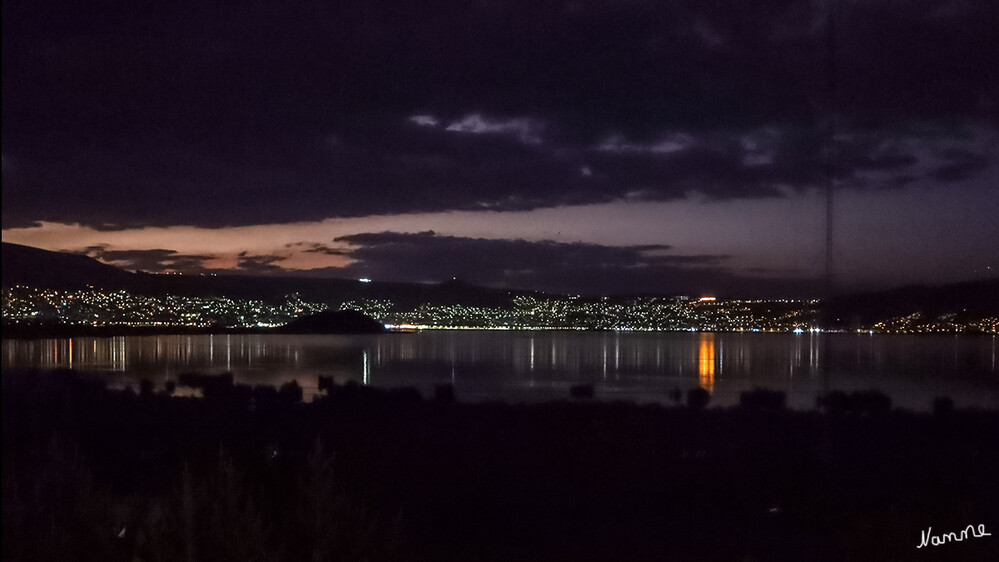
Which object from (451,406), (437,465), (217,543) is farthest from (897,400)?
(217,543)

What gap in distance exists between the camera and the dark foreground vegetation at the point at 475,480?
705 cm

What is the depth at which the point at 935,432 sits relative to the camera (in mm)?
22297

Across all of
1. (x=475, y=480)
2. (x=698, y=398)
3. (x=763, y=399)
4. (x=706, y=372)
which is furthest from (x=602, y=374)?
(x=475, y=480)

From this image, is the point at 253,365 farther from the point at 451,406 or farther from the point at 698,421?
the point at 698,421

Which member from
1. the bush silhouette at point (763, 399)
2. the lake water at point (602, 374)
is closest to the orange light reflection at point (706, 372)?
the lake water at point (602, 374)

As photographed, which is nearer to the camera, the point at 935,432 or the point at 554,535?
the point at 554,535

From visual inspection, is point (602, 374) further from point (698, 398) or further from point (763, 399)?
point (763, 399)

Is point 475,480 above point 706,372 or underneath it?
above

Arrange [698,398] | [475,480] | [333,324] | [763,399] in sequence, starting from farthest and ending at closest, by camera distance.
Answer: [333,324]
[698,398]
[763,399]
[475,480]

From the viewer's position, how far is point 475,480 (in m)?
15.1

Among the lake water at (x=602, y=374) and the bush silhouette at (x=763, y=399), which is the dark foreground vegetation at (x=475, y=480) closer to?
the bush silhouette at (x=763, y=399)

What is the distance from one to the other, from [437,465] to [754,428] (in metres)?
9.62

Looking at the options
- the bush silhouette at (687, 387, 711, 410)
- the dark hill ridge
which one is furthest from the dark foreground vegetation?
the dark hill ridge

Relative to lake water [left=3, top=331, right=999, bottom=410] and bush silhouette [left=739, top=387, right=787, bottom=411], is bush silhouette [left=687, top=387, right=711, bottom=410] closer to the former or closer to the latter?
bush silhouette [left=739, top=387, right=787, bottom=411]
